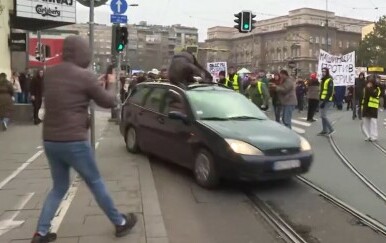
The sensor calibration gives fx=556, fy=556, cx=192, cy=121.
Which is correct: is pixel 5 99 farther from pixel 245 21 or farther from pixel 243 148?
pixel 245 21

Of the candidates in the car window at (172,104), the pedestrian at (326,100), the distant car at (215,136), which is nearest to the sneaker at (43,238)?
the distant car at (215,136)

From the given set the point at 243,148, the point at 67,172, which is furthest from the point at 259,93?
the point at 67,172

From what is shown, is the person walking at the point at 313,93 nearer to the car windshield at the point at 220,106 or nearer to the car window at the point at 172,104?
the car windshield at the point at 220,106

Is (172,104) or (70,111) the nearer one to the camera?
(70,111)

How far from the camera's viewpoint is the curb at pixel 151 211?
555cm

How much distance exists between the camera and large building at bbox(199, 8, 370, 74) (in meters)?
89.1

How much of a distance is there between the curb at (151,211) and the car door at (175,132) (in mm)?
498

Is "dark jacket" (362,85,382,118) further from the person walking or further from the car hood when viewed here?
the car hood

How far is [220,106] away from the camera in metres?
8.93

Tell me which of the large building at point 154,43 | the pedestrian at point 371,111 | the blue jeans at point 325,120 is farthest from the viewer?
the large building at point 154,43

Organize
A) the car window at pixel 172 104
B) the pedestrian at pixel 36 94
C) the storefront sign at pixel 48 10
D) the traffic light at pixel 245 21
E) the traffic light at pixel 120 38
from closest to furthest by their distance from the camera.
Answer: the car window at pixel 172 104, the traffic light at pixel 120 38, the pedestrian at pixel 36 94, the traffic light at pixel 245 21, the storefront sign at pixel 48 10

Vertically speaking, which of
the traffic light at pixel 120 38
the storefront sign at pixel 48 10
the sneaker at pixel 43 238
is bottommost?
the sneaker at pixel 43 238

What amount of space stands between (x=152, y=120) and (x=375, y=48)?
74.6 meters

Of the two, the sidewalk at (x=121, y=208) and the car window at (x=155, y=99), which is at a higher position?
the car window at (x=155, y=99)
